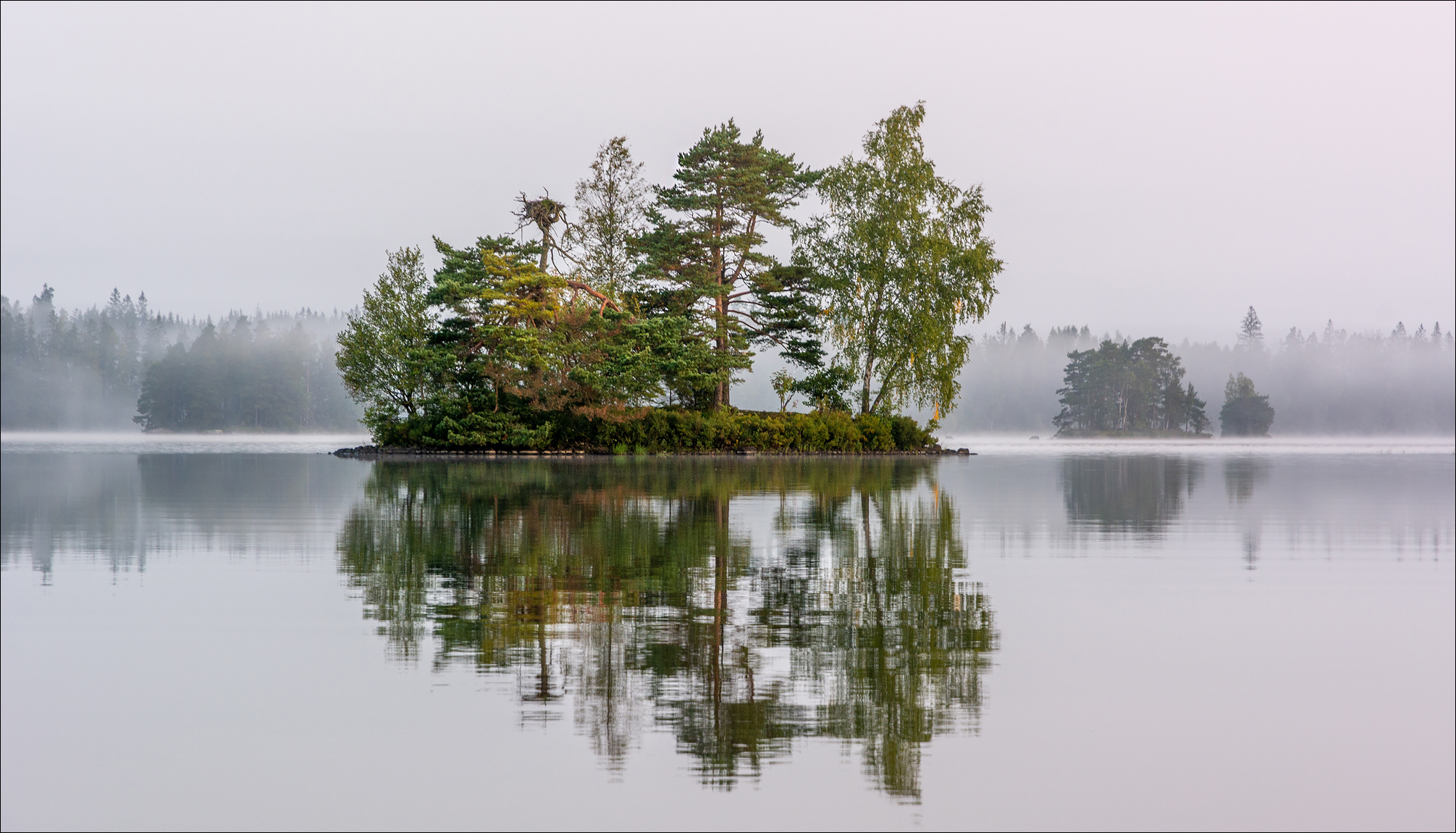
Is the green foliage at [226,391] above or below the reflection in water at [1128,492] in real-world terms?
above

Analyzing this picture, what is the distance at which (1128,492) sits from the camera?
18.7 m

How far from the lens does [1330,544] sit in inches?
423

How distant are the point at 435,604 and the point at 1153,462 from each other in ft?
99.6

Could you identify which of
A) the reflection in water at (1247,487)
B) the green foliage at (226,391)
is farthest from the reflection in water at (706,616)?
the green foliage at (226,391)

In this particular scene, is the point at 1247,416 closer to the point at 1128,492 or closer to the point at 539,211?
the point at 539,211

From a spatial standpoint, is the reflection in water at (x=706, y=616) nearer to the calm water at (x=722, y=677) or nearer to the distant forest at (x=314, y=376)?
the calm water at (x=722, y=677)

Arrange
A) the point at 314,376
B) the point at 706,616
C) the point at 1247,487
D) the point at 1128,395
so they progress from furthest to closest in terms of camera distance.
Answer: the point at 314,376 < the point at 1128,395 < the point at 1247,487 < the point at 706,616

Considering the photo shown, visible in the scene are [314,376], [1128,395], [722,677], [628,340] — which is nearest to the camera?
[722,677]

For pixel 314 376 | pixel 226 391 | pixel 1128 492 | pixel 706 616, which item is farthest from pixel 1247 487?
pixel 314 376

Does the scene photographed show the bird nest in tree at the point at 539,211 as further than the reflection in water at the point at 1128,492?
Yes

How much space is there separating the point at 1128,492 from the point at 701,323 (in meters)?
22.9

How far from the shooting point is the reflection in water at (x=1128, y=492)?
43.9ft

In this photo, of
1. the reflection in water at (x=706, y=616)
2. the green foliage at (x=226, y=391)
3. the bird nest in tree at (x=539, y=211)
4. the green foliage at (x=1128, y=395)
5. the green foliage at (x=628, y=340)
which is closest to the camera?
the reflection in water at (x=706, y=616)

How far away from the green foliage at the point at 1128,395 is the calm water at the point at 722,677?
3500 inches
